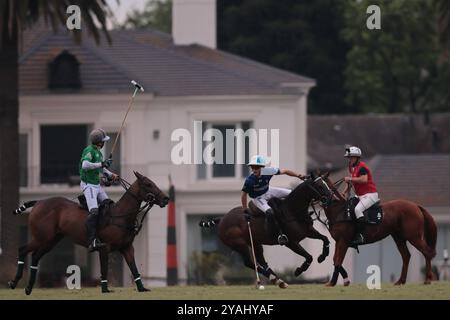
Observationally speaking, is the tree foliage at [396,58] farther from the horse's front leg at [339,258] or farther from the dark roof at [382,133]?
the horse's front leg at [339,258]

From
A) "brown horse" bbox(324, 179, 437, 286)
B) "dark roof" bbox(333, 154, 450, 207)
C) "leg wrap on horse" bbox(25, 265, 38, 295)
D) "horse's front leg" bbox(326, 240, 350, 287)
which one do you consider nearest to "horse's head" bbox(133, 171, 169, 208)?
"leg wrap on horse" bbox(25, 265, 38, 295)

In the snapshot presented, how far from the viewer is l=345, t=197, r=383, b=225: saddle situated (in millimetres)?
33469

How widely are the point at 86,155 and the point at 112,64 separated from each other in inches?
1173

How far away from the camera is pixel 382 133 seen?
85688 mm

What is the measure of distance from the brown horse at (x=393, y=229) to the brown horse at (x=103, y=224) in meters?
3.29

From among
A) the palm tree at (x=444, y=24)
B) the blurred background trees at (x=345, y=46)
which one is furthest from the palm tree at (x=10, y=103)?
the blurred background trees at (x=345, y=46)

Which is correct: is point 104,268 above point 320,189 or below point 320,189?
below

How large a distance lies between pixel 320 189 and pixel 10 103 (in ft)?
51.9

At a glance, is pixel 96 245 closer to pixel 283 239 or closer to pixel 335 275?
pixel 283 239

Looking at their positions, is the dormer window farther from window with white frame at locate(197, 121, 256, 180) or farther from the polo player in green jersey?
the polo player in green jersey

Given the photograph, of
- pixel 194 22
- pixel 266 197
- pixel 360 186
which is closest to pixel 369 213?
pixel 360 186

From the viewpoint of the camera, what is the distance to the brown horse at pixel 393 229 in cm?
3353

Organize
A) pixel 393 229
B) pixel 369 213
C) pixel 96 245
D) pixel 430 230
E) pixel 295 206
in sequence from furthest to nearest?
pixel 430 230
pixel 393 229
pixel 369 213
pixel 295 206
pixel 96 245
